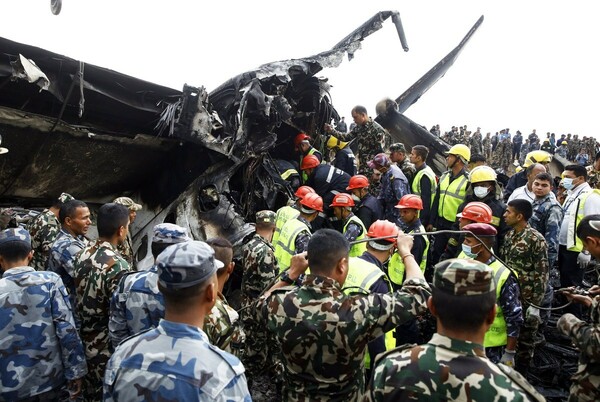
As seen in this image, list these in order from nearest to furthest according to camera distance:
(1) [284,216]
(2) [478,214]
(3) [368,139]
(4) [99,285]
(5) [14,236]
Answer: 1. (5) [14,236]
2. (4) [99,285]
3. (2) [478,214]
4. (1) [284,216]
5. (3) [368,139]

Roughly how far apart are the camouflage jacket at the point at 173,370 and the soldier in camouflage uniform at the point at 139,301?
3.22 feet

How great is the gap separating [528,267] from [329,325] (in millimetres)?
2996

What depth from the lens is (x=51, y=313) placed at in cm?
280

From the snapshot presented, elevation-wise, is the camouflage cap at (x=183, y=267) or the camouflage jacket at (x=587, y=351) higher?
the camouflage cap at (x=183, y=267)

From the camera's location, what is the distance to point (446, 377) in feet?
5.22

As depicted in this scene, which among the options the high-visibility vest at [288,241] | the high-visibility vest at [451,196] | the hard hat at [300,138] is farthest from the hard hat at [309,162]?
the high-visibility vest at [288,241]

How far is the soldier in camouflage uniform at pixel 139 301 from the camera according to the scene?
8.61 feet

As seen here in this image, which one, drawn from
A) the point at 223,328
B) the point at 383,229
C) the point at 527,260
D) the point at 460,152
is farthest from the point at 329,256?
the point at 460,152

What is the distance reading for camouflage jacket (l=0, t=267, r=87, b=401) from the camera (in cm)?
267

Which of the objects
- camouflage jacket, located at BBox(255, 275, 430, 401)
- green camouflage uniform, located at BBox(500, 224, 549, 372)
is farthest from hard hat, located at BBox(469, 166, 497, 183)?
camouflage jacket, located at BBox(255, 275, 430, 401)

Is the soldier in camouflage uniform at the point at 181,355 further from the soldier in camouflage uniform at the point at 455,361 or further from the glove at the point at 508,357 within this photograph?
the glove at the point at 508,357

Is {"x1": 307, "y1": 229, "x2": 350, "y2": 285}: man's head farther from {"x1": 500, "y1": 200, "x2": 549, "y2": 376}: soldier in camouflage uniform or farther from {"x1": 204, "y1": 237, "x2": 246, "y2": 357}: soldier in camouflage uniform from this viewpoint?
{"x1": 500, "y1": 200, "x2": 549, "y2": 376}: soldier in camouflage uniform

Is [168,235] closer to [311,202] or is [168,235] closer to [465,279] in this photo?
[465,279]

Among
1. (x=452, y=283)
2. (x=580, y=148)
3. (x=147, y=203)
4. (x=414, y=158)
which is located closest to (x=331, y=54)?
(x=414, y=158)
